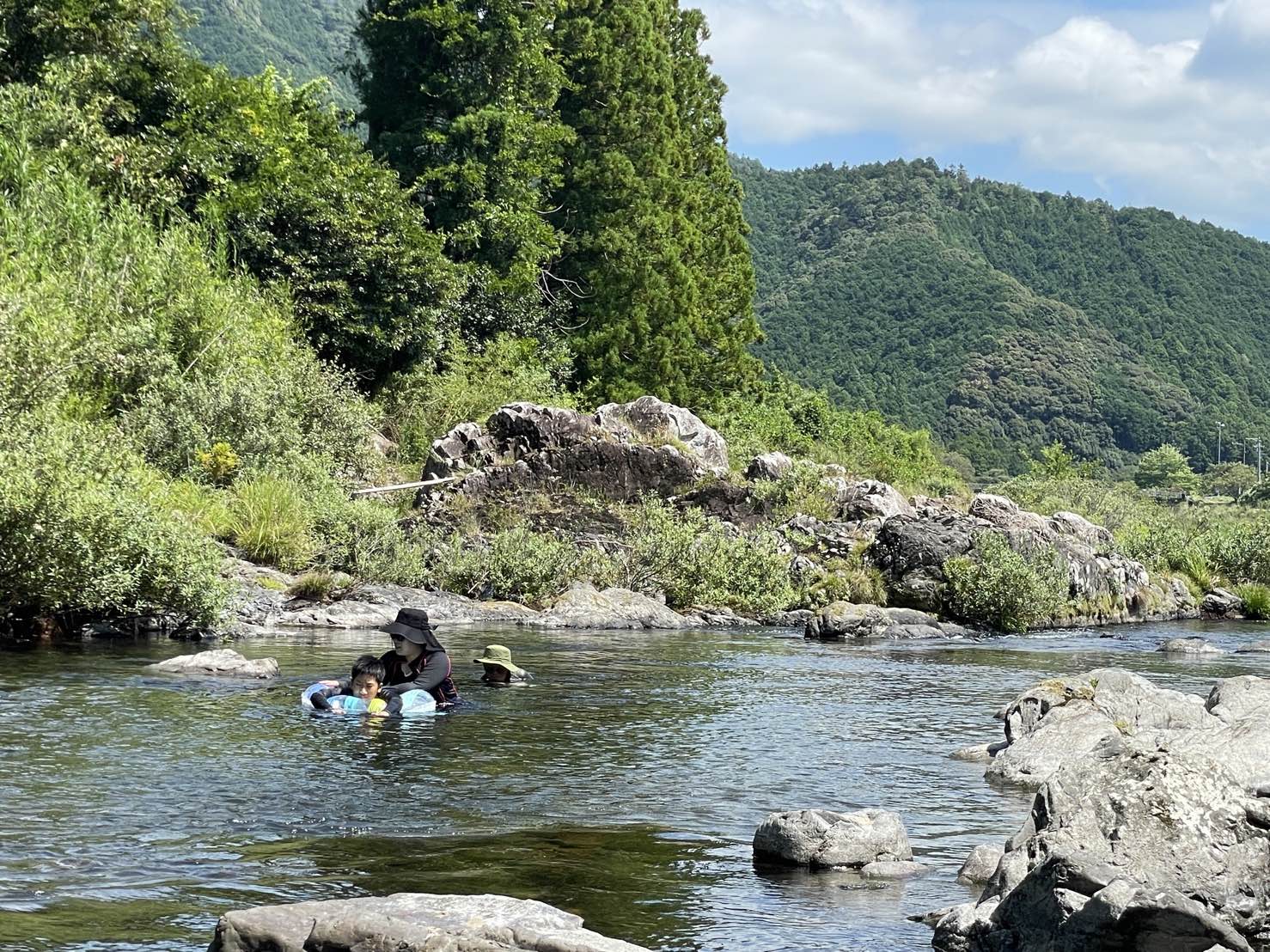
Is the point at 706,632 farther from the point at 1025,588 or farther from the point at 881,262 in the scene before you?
the point at 881,262

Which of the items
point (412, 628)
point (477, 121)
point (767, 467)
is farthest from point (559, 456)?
point (412, 628)

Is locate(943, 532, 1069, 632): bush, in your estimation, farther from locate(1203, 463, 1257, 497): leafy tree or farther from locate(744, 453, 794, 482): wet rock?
locate(1203, 463, 1257, 497): leafy tree

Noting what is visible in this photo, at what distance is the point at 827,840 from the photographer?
9055mm

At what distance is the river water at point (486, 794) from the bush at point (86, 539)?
2.63ft

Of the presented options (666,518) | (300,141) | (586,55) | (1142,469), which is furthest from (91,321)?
(1142,469)

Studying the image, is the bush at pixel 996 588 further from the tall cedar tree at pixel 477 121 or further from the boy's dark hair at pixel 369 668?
the tall cedar tree at pixel 477 121

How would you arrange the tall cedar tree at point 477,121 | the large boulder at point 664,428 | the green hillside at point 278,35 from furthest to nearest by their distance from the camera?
1. the green hillside at point 278,35
2. the tall cedar tree at point 477,121
3. the large boulder at point 664,428

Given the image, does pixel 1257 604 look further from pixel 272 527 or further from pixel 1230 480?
pixel 1230 480

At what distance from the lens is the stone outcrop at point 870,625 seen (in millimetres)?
26844

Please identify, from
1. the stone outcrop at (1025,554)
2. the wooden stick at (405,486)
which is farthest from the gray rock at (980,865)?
the wooden stick at (405,486)

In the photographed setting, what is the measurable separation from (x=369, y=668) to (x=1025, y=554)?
20270 mm

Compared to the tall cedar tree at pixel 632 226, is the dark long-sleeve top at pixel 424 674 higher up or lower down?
lower down

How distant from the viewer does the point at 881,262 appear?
132125 mm

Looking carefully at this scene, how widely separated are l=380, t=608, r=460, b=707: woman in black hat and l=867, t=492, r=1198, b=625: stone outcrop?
56.8 feet
